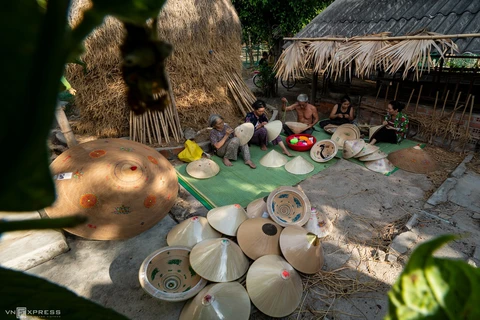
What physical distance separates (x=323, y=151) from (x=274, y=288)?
318 cm

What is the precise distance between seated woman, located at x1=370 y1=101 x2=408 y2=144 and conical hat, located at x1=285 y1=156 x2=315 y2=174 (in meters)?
1.82

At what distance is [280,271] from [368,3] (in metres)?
6.73

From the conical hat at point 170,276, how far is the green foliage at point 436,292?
2.08 m

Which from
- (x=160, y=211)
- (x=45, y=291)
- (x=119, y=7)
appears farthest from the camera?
(x=160, y=211)

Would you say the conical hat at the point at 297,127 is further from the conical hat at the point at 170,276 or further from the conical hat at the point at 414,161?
the conical hat at the point at 170,276

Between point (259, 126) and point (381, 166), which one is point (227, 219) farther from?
point (381, 166)

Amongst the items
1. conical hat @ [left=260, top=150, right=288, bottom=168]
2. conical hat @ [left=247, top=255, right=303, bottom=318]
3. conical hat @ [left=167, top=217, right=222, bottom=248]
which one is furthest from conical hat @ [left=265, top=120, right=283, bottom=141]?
conical hat @ [left=247, top=255, right=303, bottom=318]

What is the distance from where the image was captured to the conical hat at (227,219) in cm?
282

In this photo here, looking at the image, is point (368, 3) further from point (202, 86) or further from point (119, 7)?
point (119, 7)

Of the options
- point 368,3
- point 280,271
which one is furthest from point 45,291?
point 368,3

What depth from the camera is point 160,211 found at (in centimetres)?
302

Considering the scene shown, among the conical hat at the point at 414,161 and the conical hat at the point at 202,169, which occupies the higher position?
the conical hat at the point at 202,169

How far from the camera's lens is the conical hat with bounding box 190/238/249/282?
7.57 ft

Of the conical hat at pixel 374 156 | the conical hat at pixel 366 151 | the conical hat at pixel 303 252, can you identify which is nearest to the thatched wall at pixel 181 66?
the conical hat at pixel 366 151
